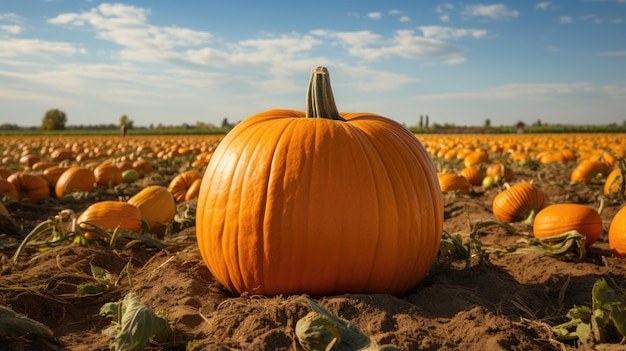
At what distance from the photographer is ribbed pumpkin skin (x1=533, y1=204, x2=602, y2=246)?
12.6ft

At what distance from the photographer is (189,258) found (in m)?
3.28

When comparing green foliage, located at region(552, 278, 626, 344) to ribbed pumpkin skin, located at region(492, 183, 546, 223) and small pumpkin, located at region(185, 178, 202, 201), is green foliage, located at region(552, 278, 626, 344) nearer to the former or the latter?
ribbed pumpkin skin, located at region(492, 183, 546, 223)

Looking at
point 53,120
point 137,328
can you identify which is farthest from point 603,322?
point 53,120

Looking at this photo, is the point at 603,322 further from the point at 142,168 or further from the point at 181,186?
the point at 142,168

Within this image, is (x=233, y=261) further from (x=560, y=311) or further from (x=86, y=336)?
(x=560, y=311)

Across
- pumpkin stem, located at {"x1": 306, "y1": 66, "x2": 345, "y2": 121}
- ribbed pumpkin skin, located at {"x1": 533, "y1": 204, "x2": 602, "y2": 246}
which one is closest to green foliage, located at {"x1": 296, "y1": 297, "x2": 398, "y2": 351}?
pumpkin stem, located at {"x1": 306, "y1": 66, "x2": 345, "y2": 121}

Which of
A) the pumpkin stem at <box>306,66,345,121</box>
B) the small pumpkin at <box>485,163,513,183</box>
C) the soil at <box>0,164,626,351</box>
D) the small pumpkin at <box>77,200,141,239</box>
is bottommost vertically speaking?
the soil at <box>0,164,626,351</box>

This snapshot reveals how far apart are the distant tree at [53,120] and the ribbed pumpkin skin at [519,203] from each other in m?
86.7

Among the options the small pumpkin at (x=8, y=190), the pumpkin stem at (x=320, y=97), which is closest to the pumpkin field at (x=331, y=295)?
the pumpkin stem at (x=320, y=97)

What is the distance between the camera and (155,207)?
16.0 feet

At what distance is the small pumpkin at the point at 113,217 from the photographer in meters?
4.23

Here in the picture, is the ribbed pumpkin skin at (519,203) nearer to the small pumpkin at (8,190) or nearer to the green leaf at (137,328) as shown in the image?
the green leaf at (137,328)

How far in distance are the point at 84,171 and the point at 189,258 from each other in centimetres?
550

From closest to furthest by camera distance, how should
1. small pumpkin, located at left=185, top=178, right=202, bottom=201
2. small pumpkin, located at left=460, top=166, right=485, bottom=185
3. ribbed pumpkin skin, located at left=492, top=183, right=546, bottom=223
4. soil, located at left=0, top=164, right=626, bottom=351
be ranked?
soil, located at left=0, top=164, right=626, bottom=351, ribbed pumpkin skin, located at left=492, top=183, right=546, bottom=223, small pumpkin, located at left=185, top=178, right=202, bottom=201, small pumpkin, located at left=460, top=166, right=485, bottom=185
